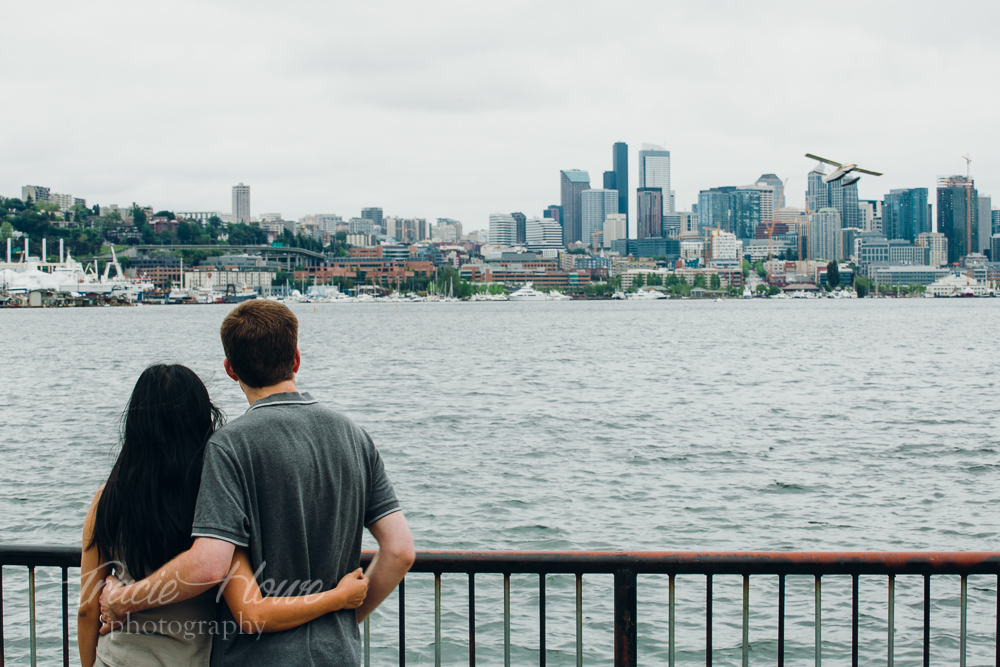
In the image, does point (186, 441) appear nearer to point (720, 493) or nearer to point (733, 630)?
point (733, 630)

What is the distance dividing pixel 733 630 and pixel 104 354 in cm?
5483

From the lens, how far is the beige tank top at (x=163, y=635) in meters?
2.65

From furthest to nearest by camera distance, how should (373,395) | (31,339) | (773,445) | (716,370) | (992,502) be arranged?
(31,339), (716,370), (373,395), (773,445), (992,502)

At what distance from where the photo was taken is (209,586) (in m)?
2.53

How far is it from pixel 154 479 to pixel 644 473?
15.4 metres

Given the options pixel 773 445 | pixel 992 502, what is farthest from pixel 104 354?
pixel 992 502

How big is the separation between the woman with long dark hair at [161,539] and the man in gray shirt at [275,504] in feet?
0.18

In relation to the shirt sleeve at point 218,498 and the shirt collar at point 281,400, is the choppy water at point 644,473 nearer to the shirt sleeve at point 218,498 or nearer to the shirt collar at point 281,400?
the shirt collar at point 281,400

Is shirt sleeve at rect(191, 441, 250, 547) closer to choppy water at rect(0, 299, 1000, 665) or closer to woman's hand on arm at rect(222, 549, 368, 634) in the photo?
woman's hand on arm at rect(222, 549, 368, 634)

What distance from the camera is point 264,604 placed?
2.54m

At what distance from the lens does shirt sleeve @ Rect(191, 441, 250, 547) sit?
2.47m

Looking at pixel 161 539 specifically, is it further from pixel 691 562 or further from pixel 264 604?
pixel 691 562

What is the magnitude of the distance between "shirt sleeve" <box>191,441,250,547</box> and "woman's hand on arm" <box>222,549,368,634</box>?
0.13 m

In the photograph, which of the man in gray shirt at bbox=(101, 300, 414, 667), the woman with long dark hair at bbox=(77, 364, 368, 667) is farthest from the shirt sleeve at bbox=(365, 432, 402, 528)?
the woman with long dark hair at bbox=(77, 364, 368, 667)
